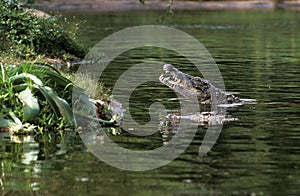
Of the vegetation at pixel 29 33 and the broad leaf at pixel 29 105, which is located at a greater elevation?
the vegetation at pixel 29 33

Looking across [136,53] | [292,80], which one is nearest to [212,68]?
[292,80]

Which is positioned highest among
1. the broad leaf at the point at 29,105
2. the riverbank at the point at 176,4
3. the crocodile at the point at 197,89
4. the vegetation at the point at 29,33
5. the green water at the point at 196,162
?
the riverbank at the point at 176,4

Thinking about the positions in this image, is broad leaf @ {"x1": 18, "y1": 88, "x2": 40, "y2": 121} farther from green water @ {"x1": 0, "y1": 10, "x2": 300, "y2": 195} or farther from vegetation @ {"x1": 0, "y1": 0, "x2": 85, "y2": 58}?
vegetation @ {"x1": 0, "y1": 0, "x2": 85, "y2": 58}

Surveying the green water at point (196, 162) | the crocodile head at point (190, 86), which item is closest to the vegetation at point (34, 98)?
the green water at point (196, 162)

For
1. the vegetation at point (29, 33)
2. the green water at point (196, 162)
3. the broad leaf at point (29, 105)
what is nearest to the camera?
the green water at point (196, 162)

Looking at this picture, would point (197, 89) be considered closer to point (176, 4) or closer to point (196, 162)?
point (196, 162)

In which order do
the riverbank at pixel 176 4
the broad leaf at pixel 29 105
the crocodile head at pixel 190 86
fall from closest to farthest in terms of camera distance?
the broad leaf at pixel 29 105 < the crocodile head at pixel 190 86 < the riverbank at pixel 176 4

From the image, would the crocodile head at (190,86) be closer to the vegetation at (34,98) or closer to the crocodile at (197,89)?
the crocodile at (197,89)

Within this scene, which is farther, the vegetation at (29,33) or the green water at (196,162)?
the vegetation at (29,33)

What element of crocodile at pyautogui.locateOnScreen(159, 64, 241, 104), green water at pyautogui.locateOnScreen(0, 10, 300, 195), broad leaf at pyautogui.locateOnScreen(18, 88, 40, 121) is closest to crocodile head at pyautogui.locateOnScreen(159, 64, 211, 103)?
crocodile at pyautogui.locateOnScreen(159, 64, 241, 104)

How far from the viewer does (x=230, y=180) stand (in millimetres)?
10789

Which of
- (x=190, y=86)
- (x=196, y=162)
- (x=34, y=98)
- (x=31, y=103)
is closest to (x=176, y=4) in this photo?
(x=190, y=86)

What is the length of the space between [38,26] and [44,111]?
13.2 metres

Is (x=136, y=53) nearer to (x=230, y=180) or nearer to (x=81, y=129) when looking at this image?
(x=81, y=129)
